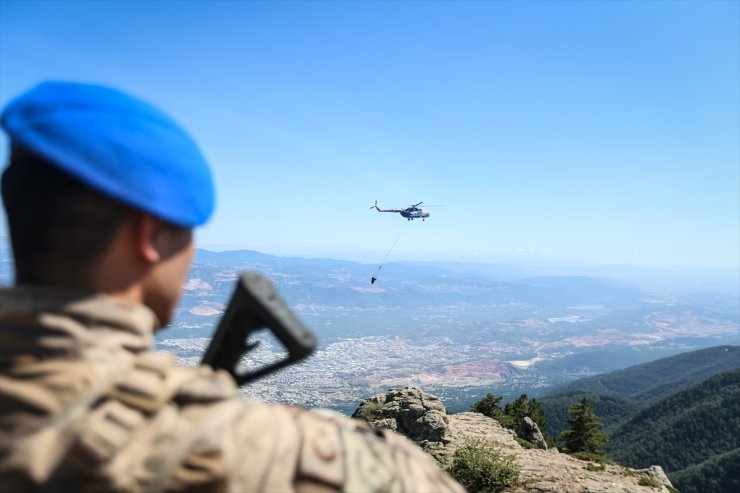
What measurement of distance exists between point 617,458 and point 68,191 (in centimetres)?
12993

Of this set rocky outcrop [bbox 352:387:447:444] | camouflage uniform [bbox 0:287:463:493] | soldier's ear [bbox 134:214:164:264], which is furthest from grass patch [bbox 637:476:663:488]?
soldier's ear [bbox 134:214:164:264]

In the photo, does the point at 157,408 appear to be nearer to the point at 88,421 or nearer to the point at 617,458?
the point at 88,421

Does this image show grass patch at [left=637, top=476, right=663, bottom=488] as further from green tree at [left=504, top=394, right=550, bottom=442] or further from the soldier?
green tree at [left=504, top=394, right=550, bottom=442]

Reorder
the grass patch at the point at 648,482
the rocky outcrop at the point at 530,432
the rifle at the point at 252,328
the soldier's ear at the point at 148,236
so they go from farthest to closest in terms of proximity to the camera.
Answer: the rocky outcrop at the point at 530,432, the grass patch at the point at 648,482, the rifle at the point at 252,328, the soldier's ear at the point at 148,236

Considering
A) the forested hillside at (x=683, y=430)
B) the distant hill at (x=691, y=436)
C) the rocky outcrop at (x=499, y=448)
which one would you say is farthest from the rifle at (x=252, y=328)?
the forested hillside at (x=683, y=430)

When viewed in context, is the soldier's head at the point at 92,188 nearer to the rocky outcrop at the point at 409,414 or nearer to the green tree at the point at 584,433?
the rocky outcrop at the point at 409,414

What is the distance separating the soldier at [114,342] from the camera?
1.08 metres

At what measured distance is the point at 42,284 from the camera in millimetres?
1213

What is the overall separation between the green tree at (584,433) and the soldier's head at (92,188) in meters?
56.3

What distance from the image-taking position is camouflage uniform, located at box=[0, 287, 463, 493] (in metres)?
1.07

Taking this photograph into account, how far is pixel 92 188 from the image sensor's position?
1.20m

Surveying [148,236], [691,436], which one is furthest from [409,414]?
[691,436]

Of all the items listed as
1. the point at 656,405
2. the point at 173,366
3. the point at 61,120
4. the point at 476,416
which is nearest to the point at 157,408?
the point at 173,366

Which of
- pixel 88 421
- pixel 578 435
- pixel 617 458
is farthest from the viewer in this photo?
pixel 617 458
